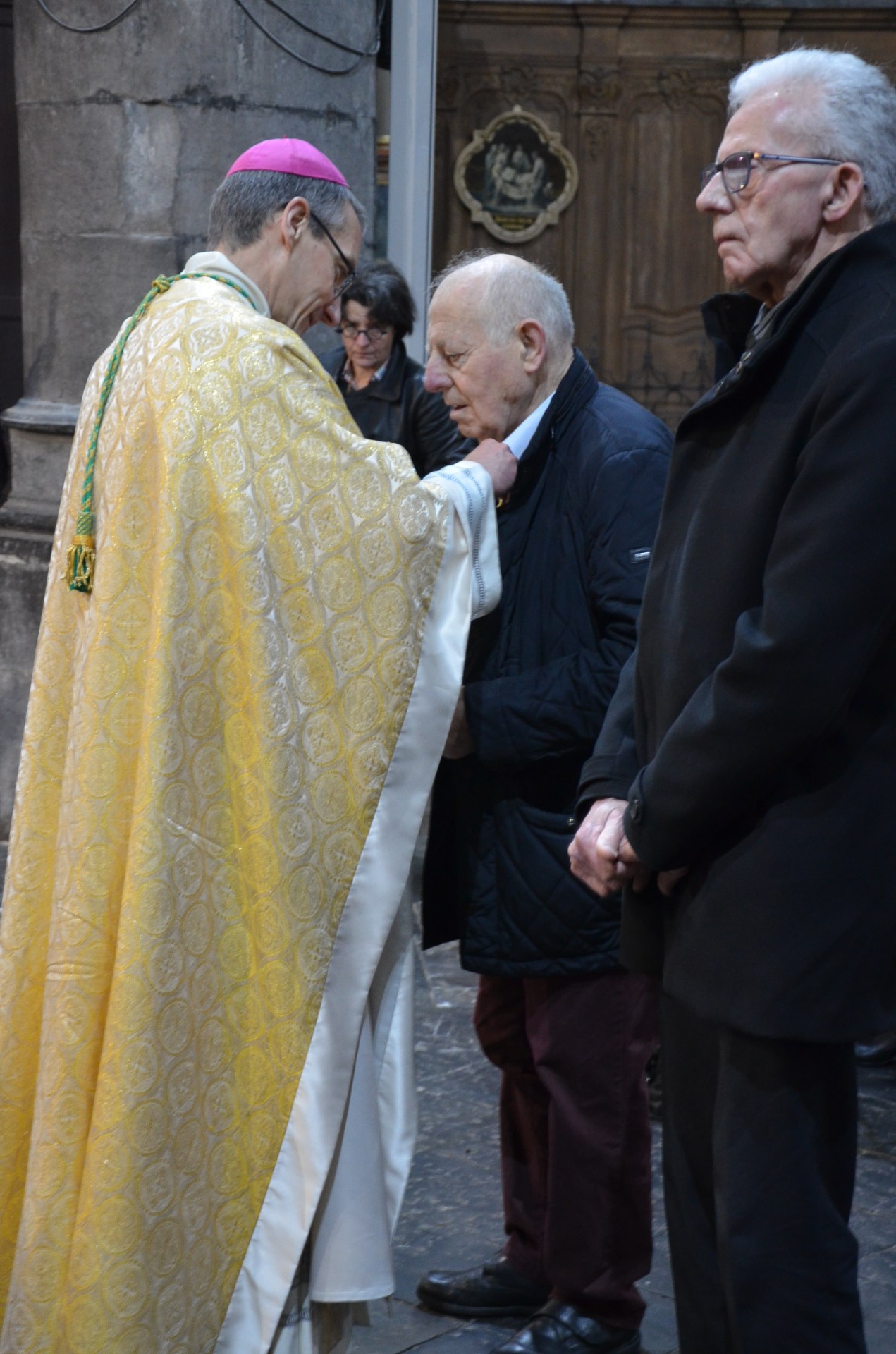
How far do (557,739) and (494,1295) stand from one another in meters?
0.97

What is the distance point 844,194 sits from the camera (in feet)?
6.01

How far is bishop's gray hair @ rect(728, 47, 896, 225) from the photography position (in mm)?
1824

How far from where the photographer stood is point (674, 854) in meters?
1.88

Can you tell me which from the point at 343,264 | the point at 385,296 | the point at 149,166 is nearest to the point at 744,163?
the point at 343,264

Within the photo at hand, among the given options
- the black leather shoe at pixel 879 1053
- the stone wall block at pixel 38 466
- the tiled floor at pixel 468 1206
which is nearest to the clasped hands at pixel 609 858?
the tiled floor at pixel 468 1206

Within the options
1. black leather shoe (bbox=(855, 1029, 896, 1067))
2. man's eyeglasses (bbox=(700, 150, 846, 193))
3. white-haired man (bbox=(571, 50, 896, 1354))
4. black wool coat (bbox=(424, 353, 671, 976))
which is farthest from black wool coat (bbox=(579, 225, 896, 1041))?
black leather shoe (bbox=(855, 1029, 896, 1067))

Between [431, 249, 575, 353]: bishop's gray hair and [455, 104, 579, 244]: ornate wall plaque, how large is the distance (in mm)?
6521

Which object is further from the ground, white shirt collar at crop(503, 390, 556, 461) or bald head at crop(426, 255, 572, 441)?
bald head at crop(426, 255, 572, 441)

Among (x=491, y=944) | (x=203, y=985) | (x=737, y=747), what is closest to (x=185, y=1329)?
(x=203, y=985)

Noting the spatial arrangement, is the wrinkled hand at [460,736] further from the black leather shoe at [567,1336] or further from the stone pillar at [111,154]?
the stone pillar at [111,154]

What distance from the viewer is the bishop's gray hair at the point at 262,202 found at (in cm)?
251

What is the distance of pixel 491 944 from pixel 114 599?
78cm

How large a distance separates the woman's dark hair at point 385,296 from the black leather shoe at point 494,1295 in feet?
10.1

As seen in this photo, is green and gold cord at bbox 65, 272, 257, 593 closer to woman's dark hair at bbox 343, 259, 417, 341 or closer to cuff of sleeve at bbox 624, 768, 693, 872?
cuff of sleeve at bbox 624, 768, 693, 872
